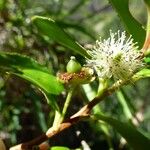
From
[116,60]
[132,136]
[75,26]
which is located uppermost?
[75,26]

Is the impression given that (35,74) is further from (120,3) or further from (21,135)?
(21,135)

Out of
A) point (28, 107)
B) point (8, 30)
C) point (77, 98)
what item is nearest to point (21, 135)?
point (28, 107)

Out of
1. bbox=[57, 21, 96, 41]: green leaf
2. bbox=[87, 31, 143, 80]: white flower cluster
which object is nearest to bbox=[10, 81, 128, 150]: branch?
bbox=[87, 31, 143, 80]: white flower cluster

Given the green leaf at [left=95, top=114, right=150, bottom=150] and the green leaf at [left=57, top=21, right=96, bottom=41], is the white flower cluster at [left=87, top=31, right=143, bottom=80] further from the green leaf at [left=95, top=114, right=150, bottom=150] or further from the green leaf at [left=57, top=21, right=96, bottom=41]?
the green leaf at [left=57, top=21, right=96, bottom=41]

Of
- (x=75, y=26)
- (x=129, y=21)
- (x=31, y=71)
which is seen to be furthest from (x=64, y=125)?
(x=75, y=26)

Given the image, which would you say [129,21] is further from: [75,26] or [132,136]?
[75,26]

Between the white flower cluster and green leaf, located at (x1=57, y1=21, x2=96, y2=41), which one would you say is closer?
the white flower cluster
